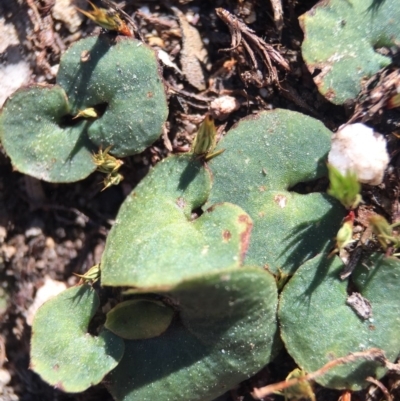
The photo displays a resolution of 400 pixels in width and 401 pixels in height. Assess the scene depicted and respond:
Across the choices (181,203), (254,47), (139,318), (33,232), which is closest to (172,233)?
(181,203)

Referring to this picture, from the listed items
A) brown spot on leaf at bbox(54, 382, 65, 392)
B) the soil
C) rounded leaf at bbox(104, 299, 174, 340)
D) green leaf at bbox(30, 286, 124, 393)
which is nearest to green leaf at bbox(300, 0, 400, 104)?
the soil

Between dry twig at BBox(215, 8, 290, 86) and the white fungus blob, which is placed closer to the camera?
the white fungus blob

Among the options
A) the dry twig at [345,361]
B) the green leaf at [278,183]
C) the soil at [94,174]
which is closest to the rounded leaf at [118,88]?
the soil at [94,174]

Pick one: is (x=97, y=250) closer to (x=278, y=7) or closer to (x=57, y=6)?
(x=57, y=6)

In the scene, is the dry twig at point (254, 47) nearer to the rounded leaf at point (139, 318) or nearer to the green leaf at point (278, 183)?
the green leaf at point (278, 183)

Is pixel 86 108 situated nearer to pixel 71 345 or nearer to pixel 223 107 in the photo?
pixel 223 107

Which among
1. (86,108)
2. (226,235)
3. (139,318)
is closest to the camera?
(226,235)

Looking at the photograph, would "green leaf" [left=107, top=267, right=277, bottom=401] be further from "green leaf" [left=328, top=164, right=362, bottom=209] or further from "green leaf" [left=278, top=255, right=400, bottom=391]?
"green leaf" [left=328, top=164, right=362, bottom=209]
